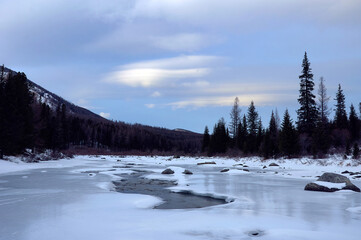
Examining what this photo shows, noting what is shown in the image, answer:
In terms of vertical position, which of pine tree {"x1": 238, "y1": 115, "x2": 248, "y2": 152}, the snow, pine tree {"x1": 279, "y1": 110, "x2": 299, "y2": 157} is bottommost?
the snow

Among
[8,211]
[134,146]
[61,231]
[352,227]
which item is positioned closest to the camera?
[61,231]

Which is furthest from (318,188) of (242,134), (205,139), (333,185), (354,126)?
(205,139)

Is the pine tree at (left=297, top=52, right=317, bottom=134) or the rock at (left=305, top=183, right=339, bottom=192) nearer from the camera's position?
the rock at (left=305, top=183, right=339, bottom=192)

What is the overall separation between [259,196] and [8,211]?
27.7 feet

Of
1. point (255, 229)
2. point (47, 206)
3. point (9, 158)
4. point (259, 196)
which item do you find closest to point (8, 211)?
point (47, 206)

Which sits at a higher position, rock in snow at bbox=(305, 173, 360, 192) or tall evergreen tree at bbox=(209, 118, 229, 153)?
tall evergreen tree at bbox=(209, 118, 229, 153)

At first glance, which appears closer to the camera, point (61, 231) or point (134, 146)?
point (61, 231)

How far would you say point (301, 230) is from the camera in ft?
19.4

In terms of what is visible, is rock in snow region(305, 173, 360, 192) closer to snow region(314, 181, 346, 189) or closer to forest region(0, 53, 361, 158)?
snow region(314, 181, 346, 189)

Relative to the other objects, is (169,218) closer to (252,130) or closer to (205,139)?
(252,130)

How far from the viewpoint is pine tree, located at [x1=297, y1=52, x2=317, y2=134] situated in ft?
Answer: 144

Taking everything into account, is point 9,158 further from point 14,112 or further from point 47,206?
point 47,206

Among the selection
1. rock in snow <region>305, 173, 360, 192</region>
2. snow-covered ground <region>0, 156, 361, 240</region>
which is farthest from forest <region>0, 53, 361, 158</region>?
snow-covered ground <region>0, 156, 361, 240</region>

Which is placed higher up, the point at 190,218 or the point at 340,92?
the point at 340,92
